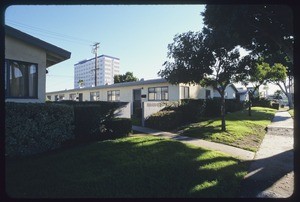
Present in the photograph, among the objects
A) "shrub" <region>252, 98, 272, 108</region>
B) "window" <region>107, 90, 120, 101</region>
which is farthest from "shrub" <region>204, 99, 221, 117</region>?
"shrub" <region>252, 98, 272, 108</region>

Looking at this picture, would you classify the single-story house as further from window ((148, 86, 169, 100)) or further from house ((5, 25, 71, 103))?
house ((5, 25, 71, 103))

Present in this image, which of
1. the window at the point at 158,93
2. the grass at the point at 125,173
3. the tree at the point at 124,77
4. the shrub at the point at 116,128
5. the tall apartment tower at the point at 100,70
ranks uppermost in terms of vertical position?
the tall apartment tower at the point at 100,70

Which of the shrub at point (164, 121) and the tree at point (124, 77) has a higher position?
the tree at point (124, 77)

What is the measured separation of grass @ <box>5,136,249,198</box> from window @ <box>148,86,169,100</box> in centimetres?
1544

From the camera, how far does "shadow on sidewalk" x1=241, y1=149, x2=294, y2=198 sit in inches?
228

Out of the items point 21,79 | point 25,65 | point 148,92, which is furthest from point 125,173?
point 148,92

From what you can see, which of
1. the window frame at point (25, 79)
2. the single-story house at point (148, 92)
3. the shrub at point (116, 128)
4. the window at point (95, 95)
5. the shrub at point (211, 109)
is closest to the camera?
the window frame at point (25, 79)

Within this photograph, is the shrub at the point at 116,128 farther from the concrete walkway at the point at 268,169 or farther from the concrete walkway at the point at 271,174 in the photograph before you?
the concrete walkway at the point at 271,174

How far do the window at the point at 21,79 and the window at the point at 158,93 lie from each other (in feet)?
47.9

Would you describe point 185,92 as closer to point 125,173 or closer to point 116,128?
point 116,128

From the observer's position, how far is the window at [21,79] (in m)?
9.85

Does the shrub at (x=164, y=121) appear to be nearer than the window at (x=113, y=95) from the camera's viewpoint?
Yes

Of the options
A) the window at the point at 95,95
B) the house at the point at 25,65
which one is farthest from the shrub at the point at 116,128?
the window at the point at 95,95

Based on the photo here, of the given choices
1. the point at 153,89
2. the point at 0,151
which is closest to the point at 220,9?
the point at 0,151
